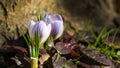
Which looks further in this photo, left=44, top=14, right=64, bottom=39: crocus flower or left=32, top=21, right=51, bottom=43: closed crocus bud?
left=44, top=14, right=64, bottom=39: crocus flower

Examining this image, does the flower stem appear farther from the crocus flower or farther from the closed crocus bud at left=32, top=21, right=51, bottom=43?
the crocus flower

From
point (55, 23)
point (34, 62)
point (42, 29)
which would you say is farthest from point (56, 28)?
point (34, 62)

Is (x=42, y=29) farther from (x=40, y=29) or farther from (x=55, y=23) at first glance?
(x=55, y=23)

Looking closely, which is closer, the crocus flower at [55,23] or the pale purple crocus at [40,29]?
the pale purple crocus at [40,29]

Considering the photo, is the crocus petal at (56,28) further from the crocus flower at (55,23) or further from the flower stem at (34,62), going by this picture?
the flower stem at (34,62)

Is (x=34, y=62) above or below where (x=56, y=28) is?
below

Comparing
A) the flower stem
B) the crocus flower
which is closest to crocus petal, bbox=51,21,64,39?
the crocus flower

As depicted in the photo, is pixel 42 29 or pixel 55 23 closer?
A: pixel 42 29

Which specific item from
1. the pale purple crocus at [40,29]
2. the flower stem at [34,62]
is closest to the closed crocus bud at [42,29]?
the pale purple crocus at [40,29]

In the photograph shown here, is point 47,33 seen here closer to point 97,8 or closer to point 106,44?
point 106,44

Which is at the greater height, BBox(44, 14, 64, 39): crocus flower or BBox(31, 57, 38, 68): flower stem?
BBox(44, 14, 64, 39): crocus flower

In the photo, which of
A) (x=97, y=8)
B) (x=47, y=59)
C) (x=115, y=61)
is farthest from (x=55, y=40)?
(x=97, y=8)
